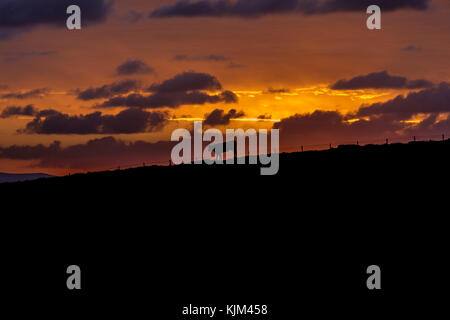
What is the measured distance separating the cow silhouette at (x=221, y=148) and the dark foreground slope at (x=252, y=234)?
15084mm

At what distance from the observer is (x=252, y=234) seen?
6072 cm

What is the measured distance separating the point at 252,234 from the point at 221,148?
150 feet

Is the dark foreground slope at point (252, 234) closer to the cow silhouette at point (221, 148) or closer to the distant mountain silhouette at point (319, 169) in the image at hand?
the distant mountain silhouette at point (319, 169)

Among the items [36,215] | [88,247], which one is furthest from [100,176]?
[88,247]

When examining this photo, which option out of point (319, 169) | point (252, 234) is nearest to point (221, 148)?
point (319, 169)

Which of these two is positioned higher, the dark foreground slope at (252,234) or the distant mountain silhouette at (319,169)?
the distant mountain silhouette at (319,169)

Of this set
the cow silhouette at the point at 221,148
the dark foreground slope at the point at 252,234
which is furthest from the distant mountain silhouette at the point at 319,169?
the cow silhouette at the point at 221,148

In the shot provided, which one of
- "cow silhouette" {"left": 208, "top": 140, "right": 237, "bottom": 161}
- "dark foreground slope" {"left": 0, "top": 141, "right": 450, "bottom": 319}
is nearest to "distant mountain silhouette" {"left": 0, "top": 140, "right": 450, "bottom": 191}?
"dark foreground slope" {"left": 0, "top": 141, "right": 450, "bottom": 319}

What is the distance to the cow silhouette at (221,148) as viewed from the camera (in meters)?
104

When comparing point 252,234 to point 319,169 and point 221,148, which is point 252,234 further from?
point 221,148

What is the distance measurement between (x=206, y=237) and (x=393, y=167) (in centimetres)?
2612
